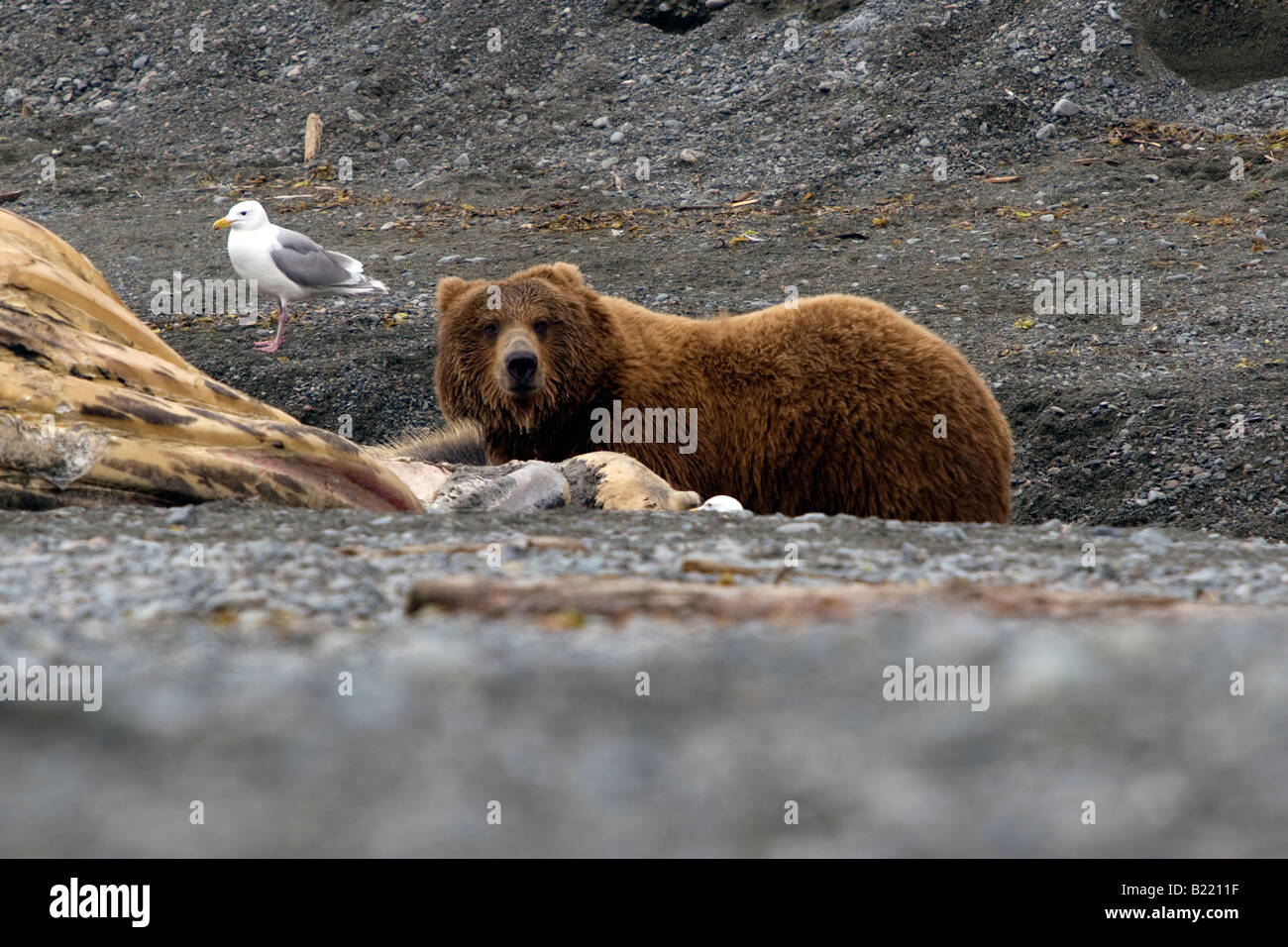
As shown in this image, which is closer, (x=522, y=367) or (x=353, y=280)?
(x=522, y=367)

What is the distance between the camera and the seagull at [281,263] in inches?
358

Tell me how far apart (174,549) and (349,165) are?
414 inches

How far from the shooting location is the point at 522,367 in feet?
20.5

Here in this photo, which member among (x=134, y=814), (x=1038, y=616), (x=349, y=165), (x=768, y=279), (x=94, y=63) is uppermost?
(x=94, y=63)

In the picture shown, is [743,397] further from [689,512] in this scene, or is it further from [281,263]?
[281,263]

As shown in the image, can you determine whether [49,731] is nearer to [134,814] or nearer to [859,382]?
[134,814]

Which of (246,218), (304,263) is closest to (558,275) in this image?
(304,263)

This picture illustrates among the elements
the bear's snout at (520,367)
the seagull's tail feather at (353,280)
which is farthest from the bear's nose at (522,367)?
the seagull's tail feather at (353,280)

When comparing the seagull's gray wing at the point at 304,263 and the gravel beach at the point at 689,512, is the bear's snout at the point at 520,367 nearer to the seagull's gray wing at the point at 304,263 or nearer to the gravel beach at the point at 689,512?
the gravel beach at the point at 689,512

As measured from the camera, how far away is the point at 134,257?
11477mm

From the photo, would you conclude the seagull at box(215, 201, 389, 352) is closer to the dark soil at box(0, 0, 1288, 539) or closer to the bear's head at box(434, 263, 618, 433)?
the dark soil at box(0, 0, 1288, 539)

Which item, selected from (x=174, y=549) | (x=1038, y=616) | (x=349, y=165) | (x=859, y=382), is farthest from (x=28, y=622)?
(x=349, y=165)

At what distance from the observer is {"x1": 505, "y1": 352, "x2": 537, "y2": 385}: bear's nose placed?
6.22 m

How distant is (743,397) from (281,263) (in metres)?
4.30
